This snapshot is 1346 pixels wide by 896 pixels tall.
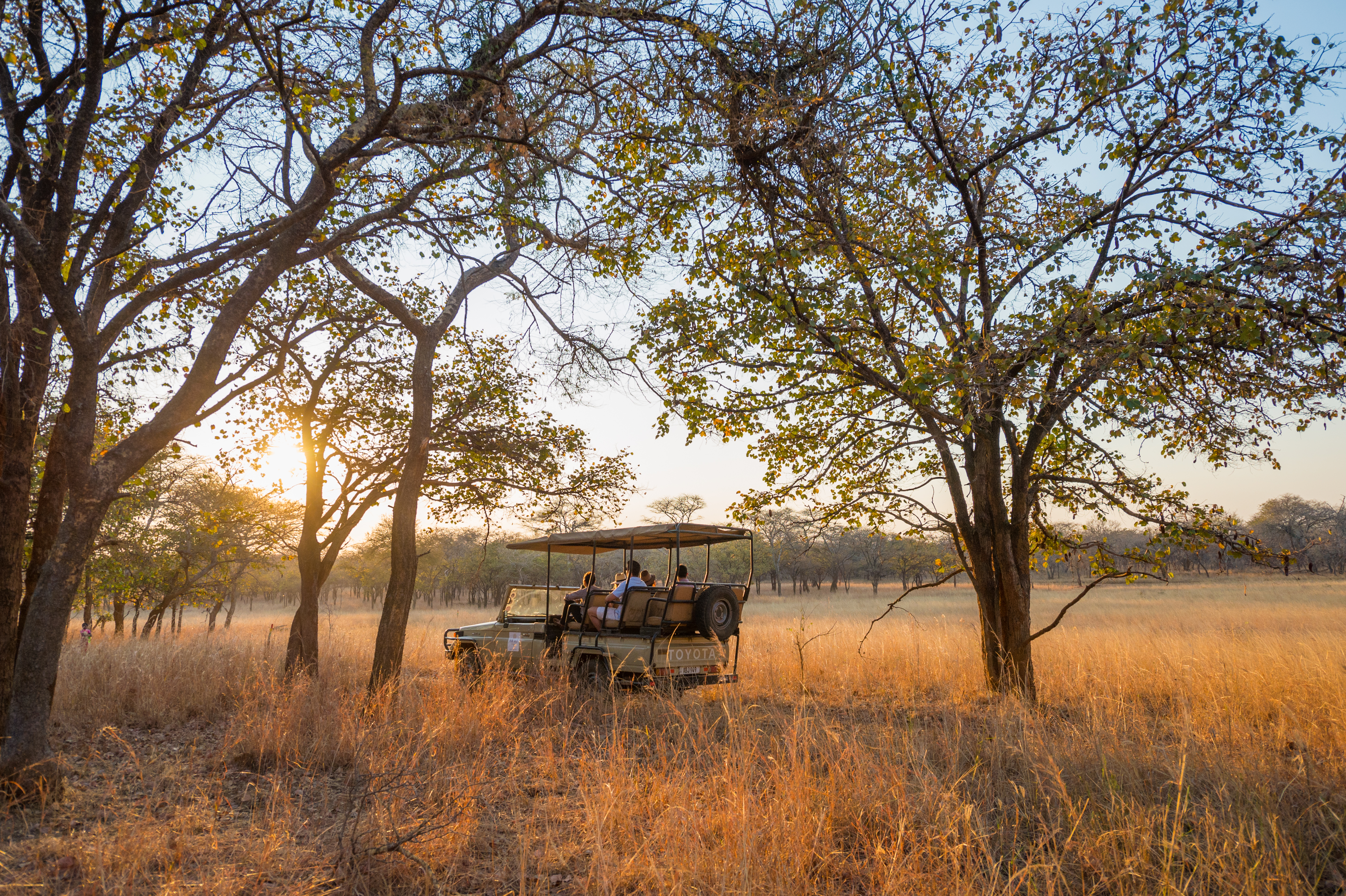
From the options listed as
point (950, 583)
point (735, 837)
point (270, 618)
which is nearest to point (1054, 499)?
point (735, 837)

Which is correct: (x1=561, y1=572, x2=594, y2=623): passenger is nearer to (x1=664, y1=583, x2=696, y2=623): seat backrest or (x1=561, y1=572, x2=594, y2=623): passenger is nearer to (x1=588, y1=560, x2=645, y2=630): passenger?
(x1=588, y1=560, x2=645, y2=630): passenger

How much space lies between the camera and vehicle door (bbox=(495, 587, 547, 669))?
965 cm

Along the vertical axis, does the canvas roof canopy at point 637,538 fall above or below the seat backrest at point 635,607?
above

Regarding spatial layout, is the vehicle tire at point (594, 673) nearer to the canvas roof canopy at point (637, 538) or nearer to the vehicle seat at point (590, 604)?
the vehicle seat at point (590, 604)

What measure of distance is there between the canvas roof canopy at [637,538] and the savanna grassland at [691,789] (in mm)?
1952

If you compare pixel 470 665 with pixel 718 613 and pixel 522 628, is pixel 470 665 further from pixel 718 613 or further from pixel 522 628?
pixel 718 613

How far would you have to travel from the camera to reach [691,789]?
4.56 meters

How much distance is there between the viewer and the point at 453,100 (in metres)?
5.57

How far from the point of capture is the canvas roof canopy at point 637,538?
8570 mm

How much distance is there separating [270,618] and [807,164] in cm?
4442

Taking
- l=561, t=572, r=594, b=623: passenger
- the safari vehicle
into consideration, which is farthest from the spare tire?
l=561, t=572, r=594, b=623: passenger

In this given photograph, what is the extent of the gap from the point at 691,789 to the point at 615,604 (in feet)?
14.6

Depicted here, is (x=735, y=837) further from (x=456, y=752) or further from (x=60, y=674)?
(x=60, y=674)

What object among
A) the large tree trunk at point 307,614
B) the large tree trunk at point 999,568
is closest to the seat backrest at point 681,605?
the large tree trunk at point 999,568
